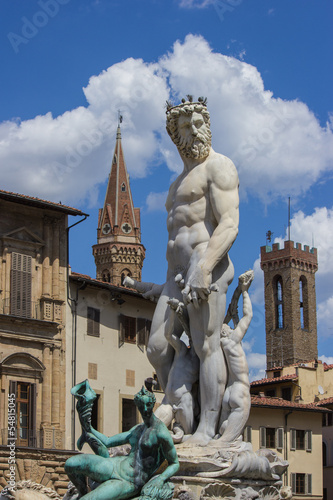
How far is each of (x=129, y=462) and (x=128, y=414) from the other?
37585mm

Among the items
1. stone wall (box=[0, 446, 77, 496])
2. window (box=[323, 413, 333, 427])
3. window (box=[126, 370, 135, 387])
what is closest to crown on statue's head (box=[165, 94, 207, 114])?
stone wall (box=[0, 446, 77, 496])

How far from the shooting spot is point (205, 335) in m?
10.8

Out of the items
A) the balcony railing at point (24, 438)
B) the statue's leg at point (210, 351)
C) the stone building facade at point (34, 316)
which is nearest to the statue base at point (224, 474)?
the statue's leg at point (210, 351)

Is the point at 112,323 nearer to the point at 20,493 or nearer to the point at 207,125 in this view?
the point at 207,125

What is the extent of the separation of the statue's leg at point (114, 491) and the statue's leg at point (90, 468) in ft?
0.22

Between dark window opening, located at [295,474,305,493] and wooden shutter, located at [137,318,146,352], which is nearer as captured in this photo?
wooden shutter, located at [137,318,146,352]

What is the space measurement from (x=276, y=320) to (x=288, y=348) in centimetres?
601

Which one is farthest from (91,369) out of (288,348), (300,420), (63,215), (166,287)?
(288,348)

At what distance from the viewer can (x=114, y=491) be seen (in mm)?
7191

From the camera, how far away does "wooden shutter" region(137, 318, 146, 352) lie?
4622 centimetres

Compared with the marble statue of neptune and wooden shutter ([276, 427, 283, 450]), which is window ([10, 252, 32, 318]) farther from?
the marble statue of neptune

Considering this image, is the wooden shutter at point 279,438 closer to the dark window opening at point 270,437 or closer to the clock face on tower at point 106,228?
the dark window opening at point 270,437

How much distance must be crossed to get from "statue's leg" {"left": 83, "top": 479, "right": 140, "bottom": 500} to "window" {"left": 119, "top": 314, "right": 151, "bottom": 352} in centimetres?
3817

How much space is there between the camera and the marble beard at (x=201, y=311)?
34.8 ft
